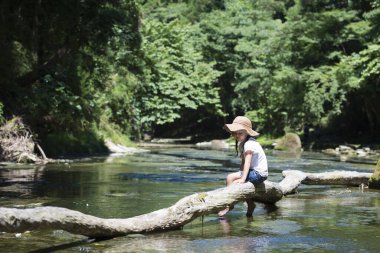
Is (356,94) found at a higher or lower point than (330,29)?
lower

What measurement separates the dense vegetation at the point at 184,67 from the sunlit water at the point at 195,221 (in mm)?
5508

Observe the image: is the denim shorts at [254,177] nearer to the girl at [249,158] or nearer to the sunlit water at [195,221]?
the girl at [249,158]

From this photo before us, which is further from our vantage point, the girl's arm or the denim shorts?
the denim shorts

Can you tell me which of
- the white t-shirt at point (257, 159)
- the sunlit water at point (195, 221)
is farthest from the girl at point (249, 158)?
the sunlit water at point (195, 221)

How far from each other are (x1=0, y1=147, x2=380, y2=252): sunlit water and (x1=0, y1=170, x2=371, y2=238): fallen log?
0.13 metres

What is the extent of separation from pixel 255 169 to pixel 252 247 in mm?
2387

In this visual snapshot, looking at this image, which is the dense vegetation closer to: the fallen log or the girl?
the girl

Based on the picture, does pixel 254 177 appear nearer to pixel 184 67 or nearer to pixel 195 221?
pixel 195 221

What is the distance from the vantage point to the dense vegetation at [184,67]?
66.1ft

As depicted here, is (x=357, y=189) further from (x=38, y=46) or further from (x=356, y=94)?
(x=356, y=94)

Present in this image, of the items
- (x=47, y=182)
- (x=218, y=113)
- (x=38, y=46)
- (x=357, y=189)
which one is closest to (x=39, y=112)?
(x=38, y=46)

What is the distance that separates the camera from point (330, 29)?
33.9 m

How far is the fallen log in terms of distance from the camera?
5.55 metres

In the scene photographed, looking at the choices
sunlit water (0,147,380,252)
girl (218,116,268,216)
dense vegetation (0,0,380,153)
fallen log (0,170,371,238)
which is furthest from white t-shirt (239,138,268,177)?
dense vegetation (0,0,380,153)
